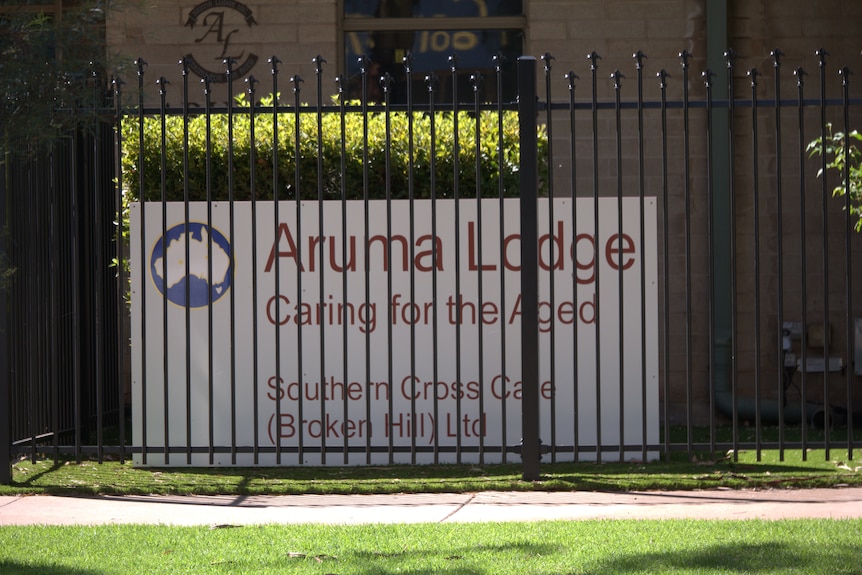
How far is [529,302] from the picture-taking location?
6.62 meters

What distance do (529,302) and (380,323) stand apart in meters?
1.12

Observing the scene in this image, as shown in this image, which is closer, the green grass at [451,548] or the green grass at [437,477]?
the green grass at [451,548]

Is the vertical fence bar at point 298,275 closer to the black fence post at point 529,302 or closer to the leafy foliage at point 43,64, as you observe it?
the black fence post at point 529,302

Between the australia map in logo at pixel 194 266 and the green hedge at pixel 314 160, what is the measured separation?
49cm

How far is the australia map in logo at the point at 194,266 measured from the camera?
7285 mm

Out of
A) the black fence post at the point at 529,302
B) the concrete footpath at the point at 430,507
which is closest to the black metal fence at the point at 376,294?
the black fence post at the point at 529,302

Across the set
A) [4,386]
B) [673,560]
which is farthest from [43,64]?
[673,560]

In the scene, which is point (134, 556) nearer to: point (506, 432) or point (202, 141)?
point (506, 432)

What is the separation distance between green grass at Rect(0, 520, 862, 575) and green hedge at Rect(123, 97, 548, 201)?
2830 millimetres

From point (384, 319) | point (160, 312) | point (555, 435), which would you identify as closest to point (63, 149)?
point (160, 312)

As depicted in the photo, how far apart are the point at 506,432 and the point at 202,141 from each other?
2.69 meters

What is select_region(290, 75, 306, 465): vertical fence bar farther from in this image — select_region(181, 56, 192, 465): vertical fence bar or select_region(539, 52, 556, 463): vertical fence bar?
select_region(539, 52, 556, 463): vertical fence bar

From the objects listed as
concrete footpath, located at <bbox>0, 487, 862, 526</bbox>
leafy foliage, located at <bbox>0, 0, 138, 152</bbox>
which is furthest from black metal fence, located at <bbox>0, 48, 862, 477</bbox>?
leafy foliage, located at <bbox>0, 0, 138, 152</bbox>

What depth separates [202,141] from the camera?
766cm
